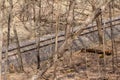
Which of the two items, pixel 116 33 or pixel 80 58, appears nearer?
pixel 80 58

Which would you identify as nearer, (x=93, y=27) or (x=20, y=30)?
(x=93, y=27)

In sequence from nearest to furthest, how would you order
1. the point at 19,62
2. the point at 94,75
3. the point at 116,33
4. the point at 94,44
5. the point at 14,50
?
the point at 94,75
the point at 19,62
the point at 14,50
the point at 94,44
the point at 116,33

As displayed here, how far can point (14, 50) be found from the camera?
7605mm

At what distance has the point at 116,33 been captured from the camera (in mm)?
9695

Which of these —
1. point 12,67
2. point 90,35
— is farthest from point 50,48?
point 90,35

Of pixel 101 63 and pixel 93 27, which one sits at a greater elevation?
pixel 93 27

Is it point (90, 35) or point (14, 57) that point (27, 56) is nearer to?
point (14, 57)

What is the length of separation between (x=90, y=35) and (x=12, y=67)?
2885 mm

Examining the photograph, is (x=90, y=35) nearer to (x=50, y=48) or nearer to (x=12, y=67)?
(x=50, y=48)

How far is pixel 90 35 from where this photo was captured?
9188mm

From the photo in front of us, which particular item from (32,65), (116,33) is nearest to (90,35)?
(116,33)

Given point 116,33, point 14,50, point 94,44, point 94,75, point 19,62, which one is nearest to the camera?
point 94,75

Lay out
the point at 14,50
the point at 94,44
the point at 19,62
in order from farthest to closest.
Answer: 1. the point at 94,44
2. the point at 14,50
3. the point at 19,62

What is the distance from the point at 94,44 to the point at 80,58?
1.22 metres
